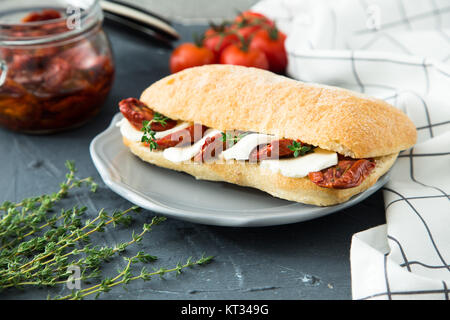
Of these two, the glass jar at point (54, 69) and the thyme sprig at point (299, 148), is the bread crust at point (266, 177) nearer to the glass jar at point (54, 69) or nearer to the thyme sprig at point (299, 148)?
the thyme sprig at point (299, 148)

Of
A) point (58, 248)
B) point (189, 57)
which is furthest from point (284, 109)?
point (189, 57)

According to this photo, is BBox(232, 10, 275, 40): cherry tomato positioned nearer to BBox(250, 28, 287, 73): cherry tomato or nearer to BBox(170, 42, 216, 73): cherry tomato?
BBox(250, 28, 287, 73): cherry tomato

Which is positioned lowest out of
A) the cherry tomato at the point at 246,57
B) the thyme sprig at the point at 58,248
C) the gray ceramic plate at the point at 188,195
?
the thyme sprig at the point at 58,248

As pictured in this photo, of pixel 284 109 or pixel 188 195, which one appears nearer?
pixel 284 109

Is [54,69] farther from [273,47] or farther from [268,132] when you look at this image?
[273,47]

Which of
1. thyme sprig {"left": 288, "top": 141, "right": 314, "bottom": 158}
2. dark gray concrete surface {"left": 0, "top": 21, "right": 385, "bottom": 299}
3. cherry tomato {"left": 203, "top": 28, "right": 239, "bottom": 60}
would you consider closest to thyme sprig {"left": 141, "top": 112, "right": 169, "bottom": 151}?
dark gray concrete surface {"left": 0, "top": 21, "right": 385, "bottom": 299}

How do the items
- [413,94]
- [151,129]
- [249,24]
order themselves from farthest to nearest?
[249,24]
[413,94]
[151,129]

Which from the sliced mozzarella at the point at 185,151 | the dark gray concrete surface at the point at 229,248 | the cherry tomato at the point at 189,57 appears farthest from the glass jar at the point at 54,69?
the sliced mozzarella at the point at 185,151

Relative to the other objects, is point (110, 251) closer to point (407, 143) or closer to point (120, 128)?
point (120, 128)
